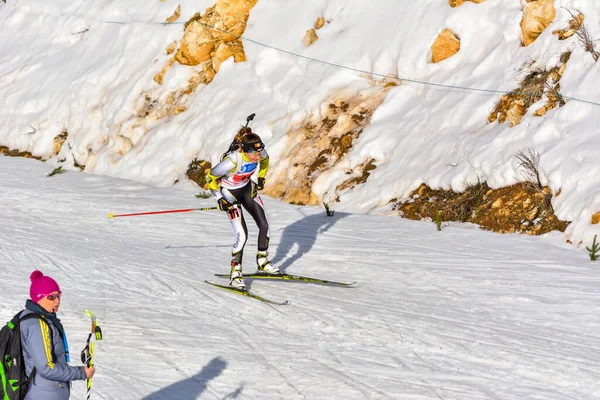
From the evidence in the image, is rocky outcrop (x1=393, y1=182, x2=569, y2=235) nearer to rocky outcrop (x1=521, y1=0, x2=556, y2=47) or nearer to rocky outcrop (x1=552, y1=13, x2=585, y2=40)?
rocky outcrop (x1=552, y1=13, x2=585, y2=40)

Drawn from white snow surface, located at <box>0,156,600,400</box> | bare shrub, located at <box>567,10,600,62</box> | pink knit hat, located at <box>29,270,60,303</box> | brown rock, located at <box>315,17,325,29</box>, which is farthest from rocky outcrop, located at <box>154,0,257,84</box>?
pink knit hat, located at <box>29,270,60,303</box>

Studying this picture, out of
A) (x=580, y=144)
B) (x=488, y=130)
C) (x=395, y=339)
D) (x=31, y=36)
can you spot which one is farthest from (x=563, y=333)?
(x=31, y=36)

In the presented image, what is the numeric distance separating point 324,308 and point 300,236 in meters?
4.02

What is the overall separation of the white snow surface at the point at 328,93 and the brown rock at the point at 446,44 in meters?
0.15

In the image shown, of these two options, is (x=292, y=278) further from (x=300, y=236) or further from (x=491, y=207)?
(x=491, y=207)

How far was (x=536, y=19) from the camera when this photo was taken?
14.9 m

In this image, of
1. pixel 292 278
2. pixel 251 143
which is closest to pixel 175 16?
pixel 251 143

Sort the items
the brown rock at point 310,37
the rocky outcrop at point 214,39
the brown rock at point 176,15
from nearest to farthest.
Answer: the brown rock at point 310,37, the rocky outcrop at point 214,39, the brown rock at point 176,15

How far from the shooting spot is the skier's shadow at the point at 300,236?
39.9 ft

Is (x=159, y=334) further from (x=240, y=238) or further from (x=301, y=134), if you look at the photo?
(x=301, y=134)

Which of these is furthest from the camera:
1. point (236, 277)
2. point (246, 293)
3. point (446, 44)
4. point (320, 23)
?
point (320, 23)

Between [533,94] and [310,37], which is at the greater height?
[310,37]

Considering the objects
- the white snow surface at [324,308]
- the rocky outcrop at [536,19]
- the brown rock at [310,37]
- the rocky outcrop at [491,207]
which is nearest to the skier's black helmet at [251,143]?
the white snow surface at [324,308]

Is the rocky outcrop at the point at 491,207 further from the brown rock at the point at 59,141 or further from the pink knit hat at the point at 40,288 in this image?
the brown rock at the point at 59,141
